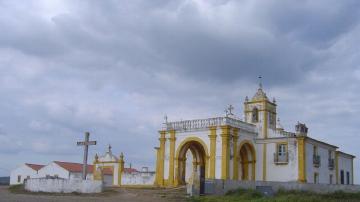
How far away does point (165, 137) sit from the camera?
3688cm

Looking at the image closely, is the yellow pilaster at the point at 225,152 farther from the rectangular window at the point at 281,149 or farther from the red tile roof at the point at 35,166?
the red tile roof at the point at 35,166

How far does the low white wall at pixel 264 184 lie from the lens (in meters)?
29.0

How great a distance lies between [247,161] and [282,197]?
11712 mm

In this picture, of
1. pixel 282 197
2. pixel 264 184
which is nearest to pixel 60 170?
pixel 264 184

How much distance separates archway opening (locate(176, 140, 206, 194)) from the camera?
3594cm

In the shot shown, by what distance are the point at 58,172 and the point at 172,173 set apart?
24.0 meters

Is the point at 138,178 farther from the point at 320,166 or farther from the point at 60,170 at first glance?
the point at 60,170

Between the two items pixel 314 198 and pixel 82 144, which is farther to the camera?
pixel 82 144

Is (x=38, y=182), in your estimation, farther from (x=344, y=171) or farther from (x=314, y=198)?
(x=344, y=171)

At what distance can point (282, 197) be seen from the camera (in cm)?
2527

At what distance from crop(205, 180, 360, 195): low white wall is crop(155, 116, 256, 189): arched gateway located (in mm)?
3096

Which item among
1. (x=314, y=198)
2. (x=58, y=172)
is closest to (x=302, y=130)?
(x=314, y=198)

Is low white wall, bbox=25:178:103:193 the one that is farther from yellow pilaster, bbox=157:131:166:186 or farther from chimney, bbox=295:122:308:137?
chimney, bbox=295:122:308:137

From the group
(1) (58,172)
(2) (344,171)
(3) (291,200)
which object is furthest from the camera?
(1) (58,172)
